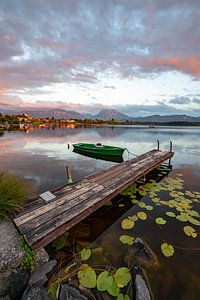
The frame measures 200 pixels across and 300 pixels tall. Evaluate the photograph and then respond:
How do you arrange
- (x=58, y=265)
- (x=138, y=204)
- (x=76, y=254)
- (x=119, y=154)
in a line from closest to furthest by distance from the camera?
(x=58, y=265) < (x=76, y=254) < (x=138, y=204) < (x=119, y=154)

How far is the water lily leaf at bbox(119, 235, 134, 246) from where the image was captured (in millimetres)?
5297

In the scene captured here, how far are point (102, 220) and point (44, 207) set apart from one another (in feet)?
8.70

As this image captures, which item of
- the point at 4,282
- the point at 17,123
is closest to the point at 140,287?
the point at 4,282

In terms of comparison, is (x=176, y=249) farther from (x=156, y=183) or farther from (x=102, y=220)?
(x=156, y=183)

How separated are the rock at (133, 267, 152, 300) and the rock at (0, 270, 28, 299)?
2.45 metres

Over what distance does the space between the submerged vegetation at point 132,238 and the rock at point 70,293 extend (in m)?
0.16

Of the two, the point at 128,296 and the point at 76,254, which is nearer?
the point at 128,296

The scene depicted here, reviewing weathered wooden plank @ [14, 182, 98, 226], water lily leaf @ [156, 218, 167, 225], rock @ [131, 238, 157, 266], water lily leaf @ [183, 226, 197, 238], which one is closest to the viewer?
rock @ [131, 238, 157, 266]

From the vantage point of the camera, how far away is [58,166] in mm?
15016

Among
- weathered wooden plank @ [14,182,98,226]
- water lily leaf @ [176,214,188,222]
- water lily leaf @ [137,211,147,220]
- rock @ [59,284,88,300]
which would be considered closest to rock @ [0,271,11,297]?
rock @ [59,284,88,300]

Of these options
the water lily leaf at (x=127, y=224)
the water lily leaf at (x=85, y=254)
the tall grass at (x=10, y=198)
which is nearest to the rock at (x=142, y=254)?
the water lily leaf at (x=127, y=224)

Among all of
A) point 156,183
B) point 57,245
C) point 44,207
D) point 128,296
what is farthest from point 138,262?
point 156,183

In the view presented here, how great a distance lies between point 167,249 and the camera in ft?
16.6

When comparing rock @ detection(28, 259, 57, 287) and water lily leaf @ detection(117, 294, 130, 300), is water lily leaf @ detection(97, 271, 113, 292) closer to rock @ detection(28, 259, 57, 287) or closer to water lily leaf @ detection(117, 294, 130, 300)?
water lily leaf @ detection(117, 294, 130, 300)
